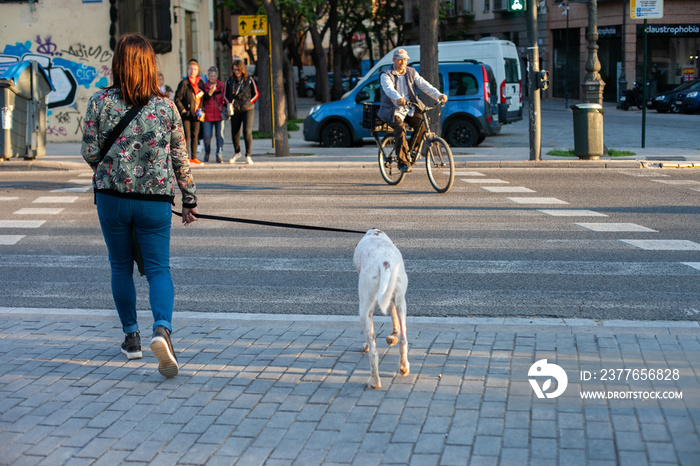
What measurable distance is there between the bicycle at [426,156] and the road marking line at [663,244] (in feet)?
11.8

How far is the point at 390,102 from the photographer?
12344 mm

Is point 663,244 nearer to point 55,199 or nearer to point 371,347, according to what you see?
point 371,347

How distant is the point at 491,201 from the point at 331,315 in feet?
20.1

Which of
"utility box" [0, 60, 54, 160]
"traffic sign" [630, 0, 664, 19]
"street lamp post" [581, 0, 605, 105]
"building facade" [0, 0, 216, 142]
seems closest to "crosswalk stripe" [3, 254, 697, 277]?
"utility box" [0, 60, 54, 160]

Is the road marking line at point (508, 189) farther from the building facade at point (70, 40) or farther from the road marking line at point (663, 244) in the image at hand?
the building facade at point (70, 40)

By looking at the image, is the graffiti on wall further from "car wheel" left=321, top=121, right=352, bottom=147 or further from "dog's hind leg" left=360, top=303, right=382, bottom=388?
"dog's hind leg" left=360, top=303, right=382, bottom=388

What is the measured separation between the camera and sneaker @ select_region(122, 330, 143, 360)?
16.9 ft

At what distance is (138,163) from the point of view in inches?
190

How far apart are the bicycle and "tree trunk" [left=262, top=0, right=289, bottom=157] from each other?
5.01 metres

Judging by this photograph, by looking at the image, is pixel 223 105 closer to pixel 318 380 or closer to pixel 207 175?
pixel 207 175

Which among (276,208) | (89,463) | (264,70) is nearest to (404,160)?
(276,208)

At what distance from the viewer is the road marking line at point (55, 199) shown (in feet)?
40.6

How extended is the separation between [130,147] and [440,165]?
7.92 meters

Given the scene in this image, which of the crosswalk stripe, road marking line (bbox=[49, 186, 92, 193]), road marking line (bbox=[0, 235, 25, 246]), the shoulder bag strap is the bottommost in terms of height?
the crosswalk stripe
